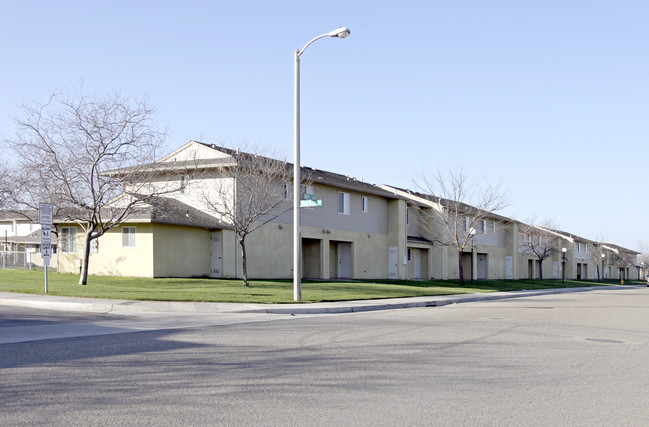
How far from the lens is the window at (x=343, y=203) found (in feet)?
135

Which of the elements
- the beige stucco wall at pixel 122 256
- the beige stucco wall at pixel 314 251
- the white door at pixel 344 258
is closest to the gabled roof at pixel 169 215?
the beige stucco wall at pixel 122 256

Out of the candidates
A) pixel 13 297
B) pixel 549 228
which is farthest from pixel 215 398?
pixel 549 228

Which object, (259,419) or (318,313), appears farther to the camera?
→ (318,313)

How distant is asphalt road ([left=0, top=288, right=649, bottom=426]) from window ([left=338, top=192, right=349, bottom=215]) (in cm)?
2693

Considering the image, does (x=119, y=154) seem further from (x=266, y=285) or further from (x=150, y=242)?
(x=266, y=285)

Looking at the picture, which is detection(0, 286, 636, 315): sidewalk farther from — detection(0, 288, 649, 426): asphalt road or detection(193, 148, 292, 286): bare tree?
detection(193, 148, 292, 286): bare tree

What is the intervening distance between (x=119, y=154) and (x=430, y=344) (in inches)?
741

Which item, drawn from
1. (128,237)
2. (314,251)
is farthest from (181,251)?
(314,251)

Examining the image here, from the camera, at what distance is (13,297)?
19250 mm

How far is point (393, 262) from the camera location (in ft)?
152

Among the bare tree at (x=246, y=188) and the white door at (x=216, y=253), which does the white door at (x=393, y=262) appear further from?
the white door at (x=216, y=253)

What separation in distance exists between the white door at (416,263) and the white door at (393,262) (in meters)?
4.97

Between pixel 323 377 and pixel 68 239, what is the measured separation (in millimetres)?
28796

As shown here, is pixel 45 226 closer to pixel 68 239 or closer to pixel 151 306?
pixel 151 306
